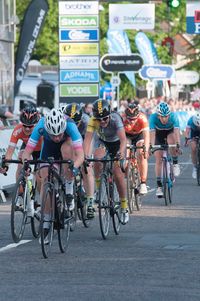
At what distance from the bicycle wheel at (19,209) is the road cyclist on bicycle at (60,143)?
43 centimetres

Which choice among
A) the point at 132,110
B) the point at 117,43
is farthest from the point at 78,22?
the point at 117,43

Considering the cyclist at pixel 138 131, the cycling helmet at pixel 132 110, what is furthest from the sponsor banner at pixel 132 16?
the cycling helmet at pixel 132 110

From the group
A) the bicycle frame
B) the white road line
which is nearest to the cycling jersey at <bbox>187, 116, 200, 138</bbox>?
the bicycle frame

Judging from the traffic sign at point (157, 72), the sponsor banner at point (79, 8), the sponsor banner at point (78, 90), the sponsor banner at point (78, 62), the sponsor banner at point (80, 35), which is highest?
the sponsor banner at point (79, 8)

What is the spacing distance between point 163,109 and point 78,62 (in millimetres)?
16712

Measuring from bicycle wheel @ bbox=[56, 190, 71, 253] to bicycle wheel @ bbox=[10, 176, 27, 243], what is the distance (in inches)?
26.4

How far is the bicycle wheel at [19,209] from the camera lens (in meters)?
14.2

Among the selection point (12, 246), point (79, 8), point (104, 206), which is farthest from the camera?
point (79, 8)

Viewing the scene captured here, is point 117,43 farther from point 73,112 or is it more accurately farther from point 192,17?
point 73,112

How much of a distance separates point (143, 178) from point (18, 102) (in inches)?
1292

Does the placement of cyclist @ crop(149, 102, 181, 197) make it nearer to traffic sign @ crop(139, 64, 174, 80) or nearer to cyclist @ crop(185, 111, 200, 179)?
cyclist @ crop(185, 111, 200, 179)

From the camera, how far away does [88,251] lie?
13.6m

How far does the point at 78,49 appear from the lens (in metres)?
37.7

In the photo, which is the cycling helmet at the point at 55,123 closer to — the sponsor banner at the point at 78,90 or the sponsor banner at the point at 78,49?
the sponsor banner at the point at 78,90
